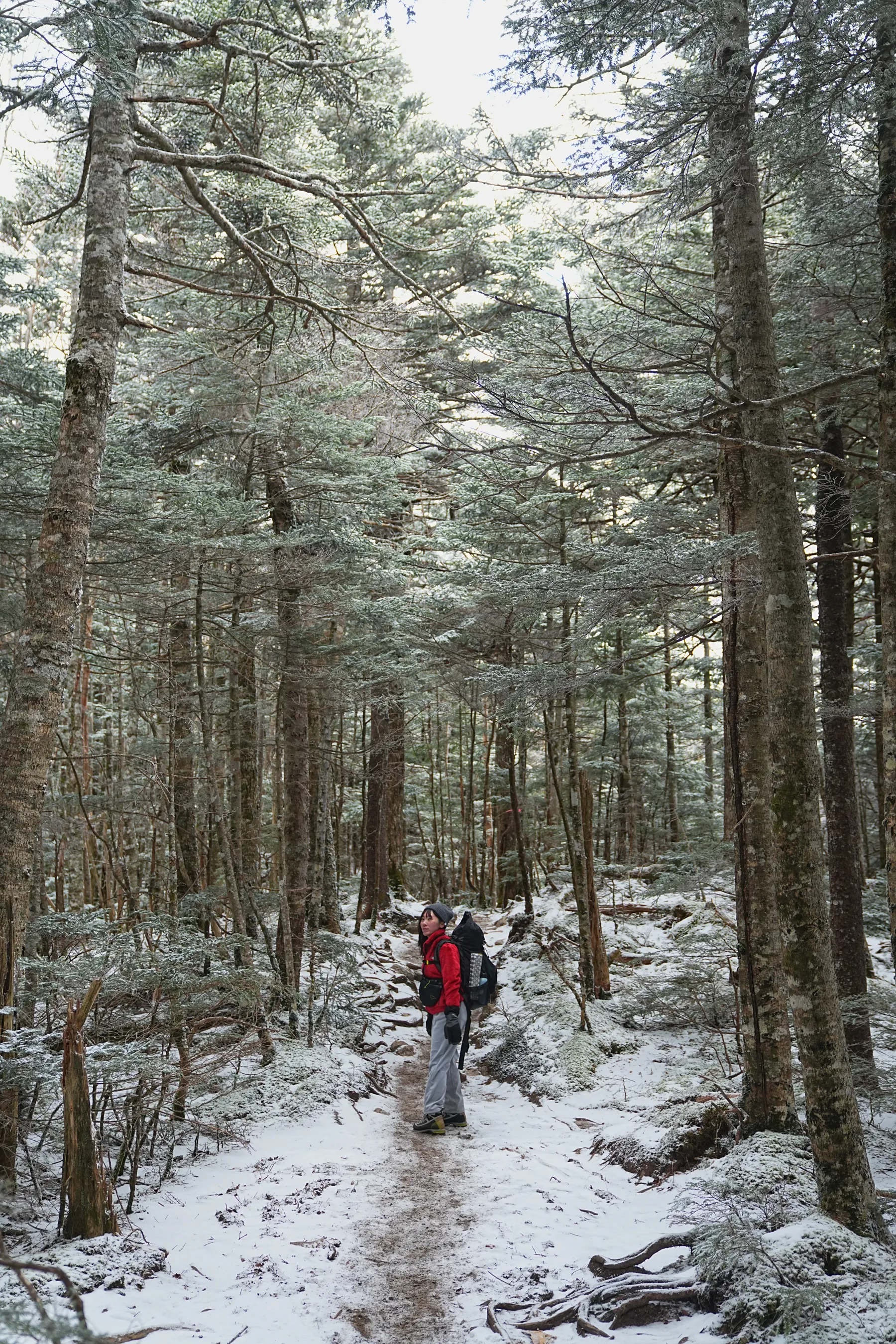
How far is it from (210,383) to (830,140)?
6985 millimetres

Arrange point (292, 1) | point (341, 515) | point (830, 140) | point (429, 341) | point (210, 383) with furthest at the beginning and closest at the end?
point (429, 341) → point (341, 515) → point (210, 383) → point (292, 1) → point (830, 140)

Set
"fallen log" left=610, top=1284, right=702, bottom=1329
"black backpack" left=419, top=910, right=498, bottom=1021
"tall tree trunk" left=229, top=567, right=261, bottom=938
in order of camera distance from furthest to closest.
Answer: "tall tree trunk" left=229, top=567, right=261, bottom=938 → "black backpack" left=419, top=910, right=498, bottom=1021 → "fallen log" left=610, top=1284, right=702, bottom=1329

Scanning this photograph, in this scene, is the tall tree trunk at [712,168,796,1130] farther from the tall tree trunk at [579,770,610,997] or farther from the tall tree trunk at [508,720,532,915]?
the tall tree trunk at [508,720,532,915]

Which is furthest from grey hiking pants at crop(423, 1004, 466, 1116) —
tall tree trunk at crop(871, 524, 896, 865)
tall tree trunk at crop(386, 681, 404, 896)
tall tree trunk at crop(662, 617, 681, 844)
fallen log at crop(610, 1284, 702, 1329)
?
tall tree trunk at crop(662, 617, 681, 844)

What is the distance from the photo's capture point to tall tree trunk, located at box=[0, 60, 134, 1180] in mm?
4734

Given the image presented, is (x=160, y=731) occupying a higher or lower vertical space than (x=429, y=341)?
lower

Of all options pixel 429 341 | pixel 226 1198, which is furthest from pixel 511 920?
pixel 429 341

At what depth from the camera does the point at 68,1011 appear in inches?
166

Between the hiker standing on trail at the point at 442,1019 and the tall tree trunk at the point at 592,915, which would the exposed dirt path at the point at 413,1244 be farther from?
the tall tree trunk at the point at 592,915

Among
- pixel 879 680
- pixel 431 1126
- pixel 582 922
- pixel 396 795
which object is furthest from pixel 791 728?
pixel 396 795

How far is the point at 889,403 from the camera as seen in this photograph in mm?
4227

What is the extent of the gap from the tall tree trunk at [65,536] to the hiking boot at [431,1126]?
3570 millimetres

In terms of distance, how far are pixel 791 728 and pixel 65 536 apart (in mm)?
4503

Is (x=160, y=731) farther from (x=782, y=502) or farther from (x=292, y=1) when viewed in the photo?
(x=782, y=502)
